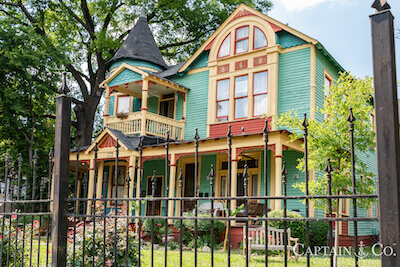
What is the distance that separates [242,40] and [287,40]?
198 cm

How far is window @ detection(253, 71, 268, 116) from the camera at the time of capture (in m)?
16.5

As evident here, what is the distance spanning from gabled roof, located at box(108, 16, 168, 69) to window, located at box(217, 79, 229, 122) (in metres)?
5.83

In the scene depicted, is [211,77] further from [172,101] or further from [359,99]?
[359,99]

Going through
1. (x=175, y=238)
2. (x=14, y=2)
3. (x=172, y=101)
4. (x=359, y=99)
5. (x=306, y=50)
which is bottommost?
(x=175, y=238)

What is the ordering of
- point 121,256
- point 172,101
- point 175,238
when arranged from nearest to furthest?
point 121,256
point 175,238
point 172,101

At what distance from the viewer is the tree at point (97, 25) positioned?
2745 centimetres

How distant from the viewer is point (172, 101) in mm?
20078

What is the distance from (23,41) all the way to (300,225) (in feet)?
60.0

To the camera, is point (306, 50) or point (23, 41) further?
point (23, 41)

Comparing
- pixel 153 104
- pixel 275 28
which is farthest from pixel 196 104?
pixel 275 28

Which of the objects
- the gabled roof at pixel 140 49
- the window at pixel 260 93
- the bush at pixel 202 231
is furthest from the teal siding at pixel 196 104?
the bush at pixel 202 231

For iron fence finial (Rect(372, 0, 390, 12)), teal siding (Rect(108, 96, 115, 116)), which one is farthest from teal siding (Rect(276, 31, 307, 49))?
iron fence finial (Rect(372, 0, 390, 12))

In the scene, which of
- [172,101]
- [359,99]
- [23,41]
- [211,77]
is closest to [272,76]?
[211,77]

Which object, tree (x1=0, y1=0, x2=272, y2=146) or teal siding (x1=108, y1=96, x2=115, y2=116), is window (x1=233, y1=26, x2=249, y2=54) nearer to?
teal siding (x1=108, y1=96, x2=115, y2=116)
